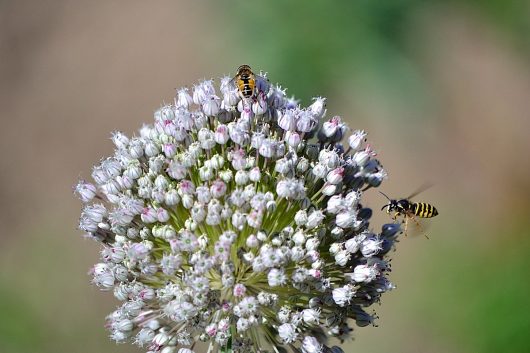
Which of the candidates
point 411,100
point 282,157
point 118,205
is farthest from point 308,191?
point 411,100

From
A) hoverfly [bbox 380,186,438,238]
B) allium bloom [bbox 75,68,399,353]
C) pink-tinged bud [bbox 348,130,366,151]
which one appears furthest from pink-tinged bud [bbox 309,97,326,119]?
hoverfly [bbox 380,186,438,238]

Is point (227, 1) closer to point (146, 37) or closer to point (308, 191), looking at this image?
point (308, 191)

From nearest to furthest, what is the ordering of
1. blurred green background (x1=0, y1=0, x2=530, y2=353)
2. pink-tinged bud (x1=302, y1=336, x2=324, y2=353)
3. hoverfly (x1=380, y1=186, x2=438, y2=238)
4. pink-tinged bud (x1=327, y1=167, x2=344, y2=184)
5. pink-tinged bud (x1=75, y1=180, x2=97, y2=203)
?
pink-tinged bud (x1=302, y1=336, x2=324, y2=353)
pink-tinged bud (x1=327, y1=167, x2=344, y2=184)
pink-tinged bud (x1=75, y1=180, x2=97, y2=203)
hoverfly (x1=380, y1=186, x2=438, y2=238)
blurred green background (x1=0, y1=0, x2=530, y2=353)

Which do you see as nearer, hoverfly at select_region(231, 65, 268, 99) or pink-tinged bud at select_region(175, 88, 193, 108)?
hoverfly at select_region(231, 65, 268, 99)

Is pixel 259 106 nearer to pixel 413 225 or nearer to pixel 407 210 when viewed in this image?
pixel 407 210

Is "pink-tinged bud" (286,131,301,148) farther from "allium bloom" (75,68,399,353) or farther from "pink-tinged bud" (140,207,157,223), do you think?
"pink-tinged bud" (140,207,157,223)

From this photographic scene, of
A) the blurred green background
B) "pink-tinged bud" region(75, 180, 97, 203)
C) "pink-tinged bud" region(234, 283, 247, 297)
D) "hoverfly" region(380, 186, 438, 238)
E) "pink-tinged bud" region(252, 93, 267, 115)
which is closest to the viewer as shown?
"pink-tinged bud" region(234, 283, 247, 297)
